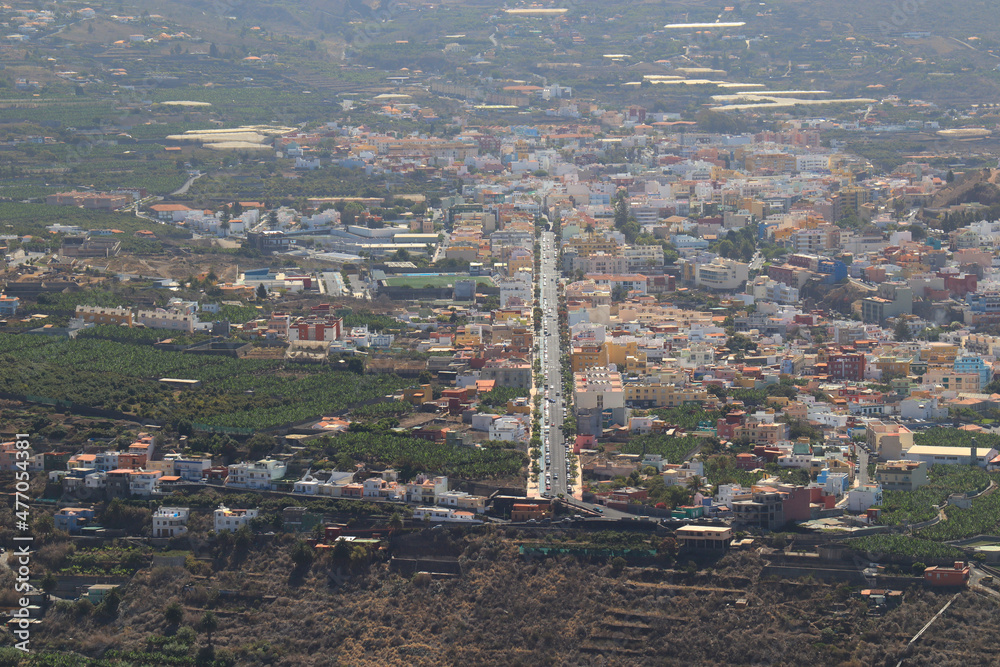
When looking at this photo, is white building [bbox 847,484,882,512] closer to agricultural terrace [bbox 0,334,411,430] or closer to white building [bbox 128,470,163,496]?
agricultural terrace [bbox 0,334,411,430]

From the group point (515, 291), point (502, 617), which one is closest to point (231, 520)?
point (502, 617)

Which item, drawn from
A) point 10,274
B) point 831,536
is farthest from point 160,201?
point 831,536

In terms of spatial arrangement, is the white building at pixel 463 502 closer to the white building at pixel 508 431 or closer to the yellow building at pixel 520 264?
the white building at pixel 508 431

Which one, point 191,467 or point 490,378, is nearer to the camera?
point 191,467

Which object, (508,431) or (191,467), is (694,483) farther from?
(191,467)

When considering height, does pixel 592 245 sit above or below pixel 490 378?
above

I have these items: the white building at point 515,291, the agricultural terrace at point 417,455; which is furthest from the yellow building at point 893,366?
the agricultural terrace at point 417,455
